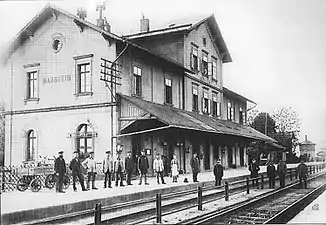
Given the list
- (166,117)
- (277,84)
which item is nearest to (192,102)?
(166,117)

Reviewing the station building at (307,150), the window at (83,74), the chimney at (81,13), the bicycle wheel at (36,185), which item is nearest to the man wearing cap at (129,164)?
the bicycle wheel at (36,185)

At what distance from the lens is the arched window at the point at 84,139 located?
5473 mm

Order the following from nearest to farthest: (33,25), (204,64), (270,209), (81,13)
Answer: (33,25) → (81,13) → (270,209) → (204,64)

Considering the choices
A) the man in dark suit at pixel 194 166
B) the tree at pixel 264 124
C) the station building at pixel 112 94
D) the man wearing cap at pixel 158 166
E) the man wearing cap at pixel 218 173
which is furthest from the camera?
the man wearing cap at pixel 158 166

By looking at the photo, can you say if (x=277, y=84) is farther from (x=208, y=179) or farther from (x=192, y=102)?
(x=192, y=102)

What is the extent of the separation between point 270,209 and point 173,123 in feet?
7.23

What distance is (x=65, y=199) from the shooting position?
5469 mm

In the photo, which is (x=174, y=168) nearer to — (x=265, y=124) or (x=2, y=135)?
(x=265, y=124)

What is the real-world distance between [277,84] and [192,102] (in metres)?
6.04

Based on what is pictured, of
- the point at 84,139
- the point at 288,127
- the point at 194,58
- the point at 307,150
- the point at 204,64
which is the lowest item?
the point at 307,150

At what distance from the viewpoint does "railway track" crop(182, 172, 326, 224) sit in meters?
4.72

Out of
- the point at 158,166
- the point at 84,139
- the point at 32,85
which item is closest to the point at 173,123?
the point at 158,166

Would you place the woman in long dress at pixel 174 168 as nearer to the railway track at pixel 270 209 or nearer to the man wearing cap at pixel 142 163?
the man wearing cap at pixel 142 163

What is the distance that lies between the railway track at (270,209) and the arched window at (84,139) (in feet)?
5.26
